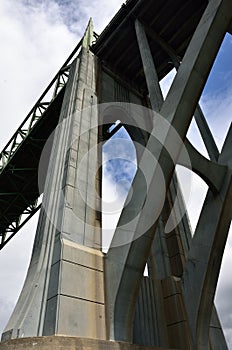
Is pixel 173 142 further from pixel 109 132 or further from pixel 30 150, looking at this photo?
pixel 30 150

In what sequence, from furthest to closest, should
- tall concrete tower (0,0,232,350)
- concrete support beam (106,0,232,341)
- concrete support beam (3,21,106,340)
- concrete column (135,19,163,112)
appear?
concrete column (135,19,163,112) → concrete support beam (106,0,232,341) → tall concrete tower (0,0,232,350) → concrete support beam (3,21,106,340)

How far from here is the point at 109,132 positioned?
18266 mm

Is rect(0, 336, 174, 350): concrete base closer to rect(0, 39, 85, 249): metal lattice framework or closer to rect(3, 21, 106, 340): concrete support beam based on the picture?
rect(3, 21, 106, 340): concrete support beam

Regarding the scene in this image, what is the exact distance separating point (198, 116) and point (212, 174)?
157 inches

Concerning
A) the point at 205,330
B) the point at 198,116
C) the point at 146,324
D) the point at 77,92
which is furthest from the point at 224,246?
the point at 77,92

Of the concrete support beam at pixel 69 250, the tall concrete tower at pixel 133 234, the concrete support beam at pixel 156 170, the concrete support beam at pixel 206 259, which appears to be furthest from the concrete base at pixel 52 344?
the concrete support beam at pixel 206 259

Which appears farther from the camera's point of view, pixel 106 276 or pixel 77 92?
pixel 77 92

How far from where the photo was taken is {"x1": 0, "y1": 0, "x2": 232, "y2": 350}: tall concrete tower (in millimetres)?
7320

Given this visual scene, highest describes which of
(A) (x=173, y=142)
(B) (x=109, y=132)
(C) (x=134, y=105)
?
(B) (x=109, y=132)

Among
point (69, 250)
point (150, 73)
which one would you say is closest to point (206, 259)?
point (69, 250)

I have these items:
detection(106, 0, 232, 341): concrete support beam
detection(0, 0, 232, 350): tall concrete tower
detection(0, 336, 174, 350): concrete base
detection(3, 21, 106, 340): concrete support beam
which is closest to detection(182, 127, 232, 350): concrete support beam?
detection(0, 0, 232, 350): tall concrete tower

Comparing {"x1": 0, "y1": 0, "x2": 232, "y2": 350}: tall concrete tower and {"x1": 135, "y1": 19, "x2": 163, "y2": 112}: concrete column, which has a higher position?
{"x1": 135, "y1": 19, "x2": 163, "y2": 112}: concrete column

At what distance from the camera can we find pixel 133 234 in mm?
8406

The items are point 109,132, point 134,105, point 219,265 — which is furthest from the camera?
point 109,132
